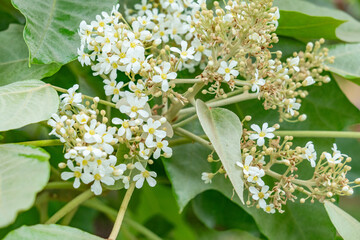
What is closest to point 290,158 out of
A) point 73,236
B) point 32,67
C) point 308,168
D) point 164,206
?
point 308,168

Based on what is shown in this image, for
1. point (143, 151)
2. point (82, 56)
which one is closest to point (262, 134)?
point (143, 151)

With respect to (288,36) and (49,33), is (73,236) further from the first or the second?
(288,36)

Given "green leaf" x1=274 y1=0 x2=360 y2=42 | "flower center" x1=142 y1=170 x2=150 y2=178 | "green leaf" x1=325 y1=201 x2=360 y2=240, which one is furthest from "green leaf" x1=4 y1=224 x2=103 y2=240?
"green leaf" x1=274 y1=0 x2=360 y2=42

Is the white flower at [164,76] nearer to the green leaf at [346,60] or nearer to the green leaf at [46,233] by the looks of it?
the green leaf at [46,233]

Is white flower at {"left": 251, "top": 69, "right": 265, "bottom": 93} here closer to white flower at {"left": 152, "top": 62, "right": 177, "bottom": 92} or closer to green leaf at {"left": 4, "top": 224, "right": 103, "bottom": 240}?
white flower at {"left": 152, "top": 62, "right": 177, "bottom": 92}

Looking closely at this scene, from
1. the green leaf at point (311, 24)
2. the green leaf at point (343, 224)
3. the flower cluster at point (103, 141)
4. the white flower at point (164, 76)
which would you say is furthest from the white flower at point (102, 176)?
the green leaf at point (311, 24)
